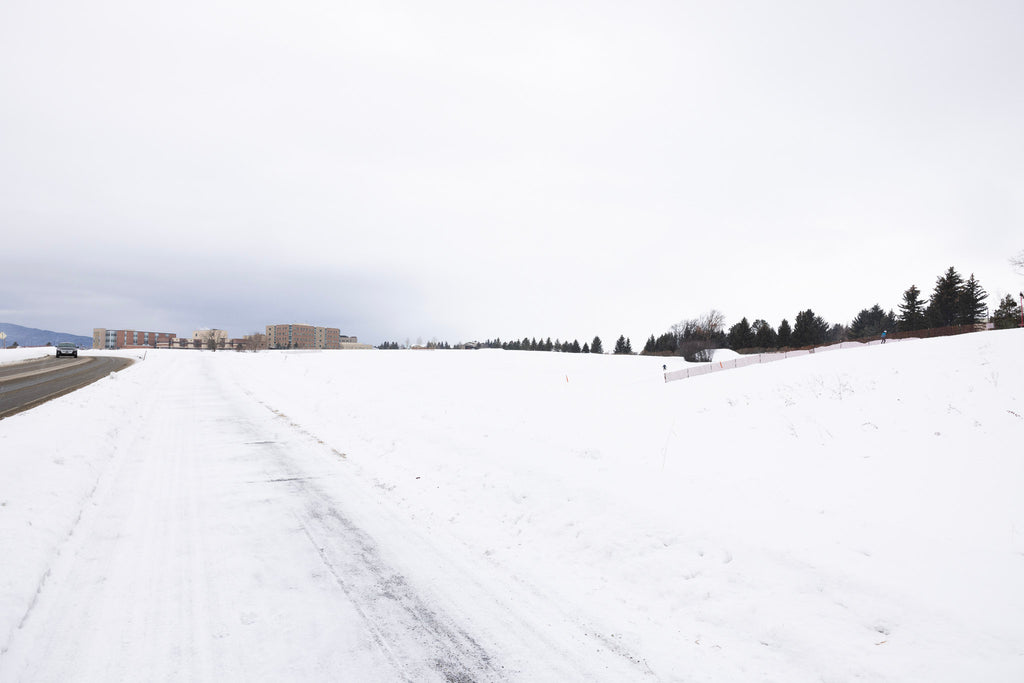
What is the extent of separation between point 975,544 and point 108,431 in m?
15.8

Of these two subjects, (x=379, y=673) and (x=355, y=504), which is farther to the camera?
(x=355, y=504)

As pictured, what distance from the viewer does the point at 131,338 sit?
183 m

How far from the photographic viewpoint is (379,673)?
3.11m

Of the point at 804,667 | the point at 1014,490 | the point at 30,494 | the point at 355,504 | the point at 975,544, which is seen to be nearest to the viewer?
the point at 804,667

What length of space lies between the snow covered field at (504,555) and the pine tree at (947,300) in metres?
69.1

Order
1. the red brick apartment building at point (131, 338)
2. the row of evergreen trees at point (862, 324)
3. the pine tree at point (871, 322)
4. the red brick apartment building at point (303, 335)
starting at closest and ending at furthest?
1. the row of evergreen trees at point (862, 324)
2. the pine tree at point (871, 322)
3. the red brick apartment building at point (131, 338)
4. the red brick apartment building at point (303, 335)

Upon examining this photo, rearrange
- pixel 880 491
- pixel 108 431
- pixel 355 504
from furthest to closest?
pixel 108 431, pixel 880 491, pixel 355 504

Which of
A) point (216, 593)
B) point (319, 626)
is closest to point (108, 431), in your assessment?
point (216, 593)

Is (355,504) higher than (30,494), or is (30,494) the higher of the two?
(30,494)

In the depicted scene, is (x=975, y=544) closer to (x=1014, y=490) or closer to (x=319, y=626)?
(x=1014, y=490)

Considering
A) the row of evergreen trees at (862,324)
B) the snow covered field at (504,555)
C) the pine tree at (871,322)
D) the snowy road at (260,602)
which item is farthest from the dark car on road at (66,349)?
the pine tree at (871,322)

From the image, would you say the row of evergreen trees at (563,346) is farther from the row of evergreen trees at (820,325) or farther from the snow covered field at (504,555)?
the snow covered field at (504,555)

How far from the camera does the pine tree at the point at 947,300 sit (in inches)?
2328

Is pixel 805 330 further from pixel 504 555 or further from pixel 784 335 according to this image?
pixel 504 555
